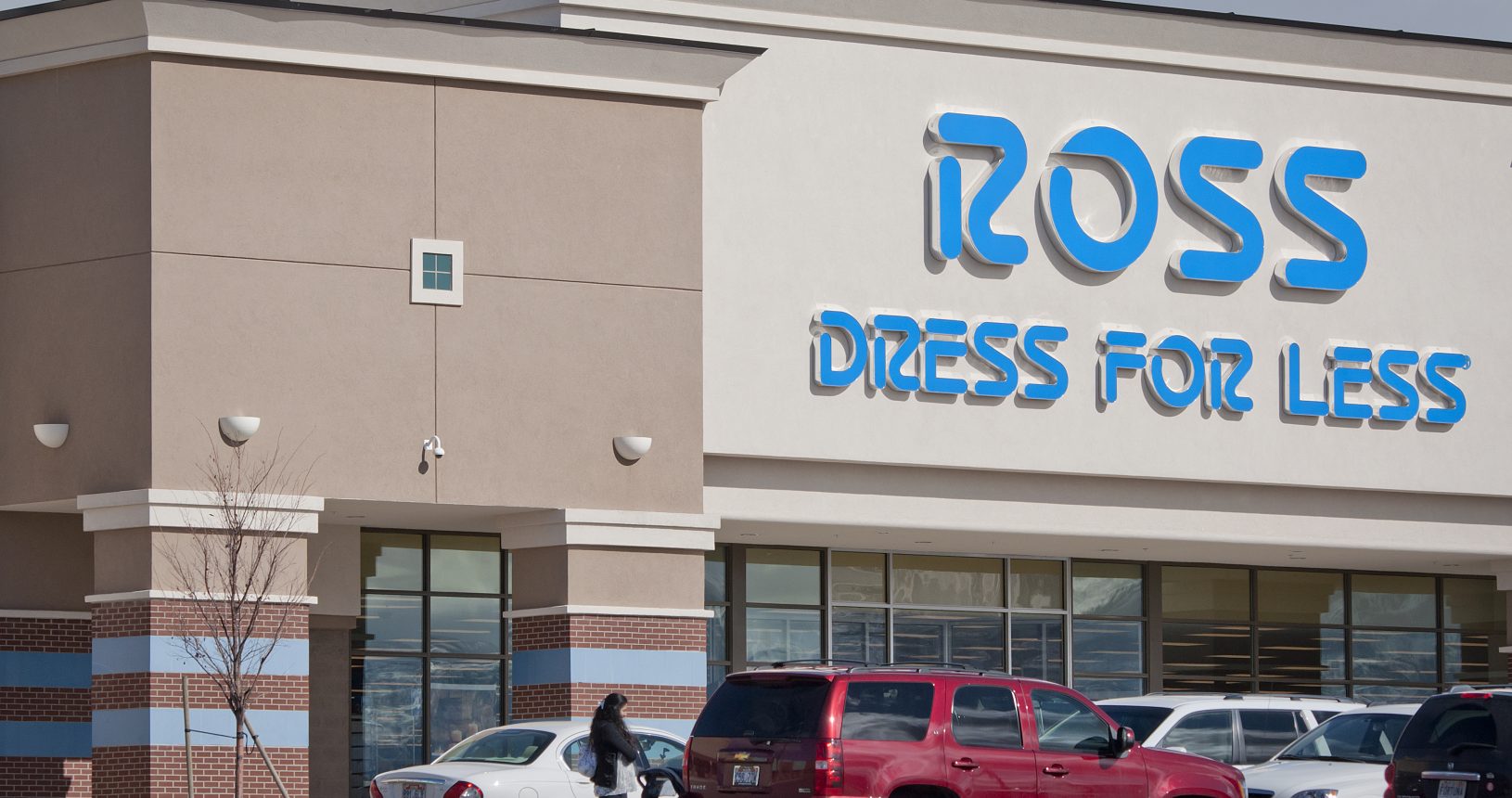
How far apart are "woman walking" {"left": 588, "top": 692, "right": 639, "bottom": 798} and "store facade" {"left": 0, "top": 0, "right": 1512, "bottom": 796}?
7868 mm

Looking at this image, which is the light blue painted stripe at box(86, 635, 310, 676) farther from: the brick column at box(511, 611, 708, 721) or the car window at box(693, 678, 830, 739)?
the car window at box(693, 678, 830, 739)

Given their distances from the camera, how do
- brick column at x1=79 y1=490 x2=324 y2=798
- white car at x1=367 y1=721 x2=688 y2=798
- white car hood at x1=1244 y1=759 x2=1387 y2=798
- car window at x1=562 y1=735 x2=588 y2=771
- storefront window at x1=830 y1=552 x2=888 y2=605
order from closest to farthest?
1. white car at x1=367 y1=721 x2=688 y2=798
2. white car hood at x1=1244 y1=759 x2=1387 y2=798
3. car window at x1=562 y1=735 x2=588 y2=771
4. brick column at x1=79 y1=490 x2=324 y2=798
5. storefront window at x1=830 y1=552 x2=888 y2=605

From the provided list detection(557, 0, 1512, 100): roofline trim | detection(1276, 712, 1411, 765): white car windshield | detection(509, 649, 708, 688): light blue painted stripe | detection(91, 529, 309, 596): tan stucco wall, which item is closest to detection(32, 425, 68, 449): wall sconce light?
detection(91, 529, 309, 596): tan stucco wall

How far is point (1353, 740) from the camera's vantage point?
69.8 feet

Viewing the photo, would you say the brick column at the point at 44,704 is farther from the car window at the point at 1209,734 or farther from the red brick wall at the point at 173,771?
the car window at the point at 1209,734

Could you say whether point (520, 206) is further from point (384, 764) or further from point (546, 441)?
point (384, 764)

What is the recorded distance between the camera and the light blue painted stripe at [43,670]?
2742 cm

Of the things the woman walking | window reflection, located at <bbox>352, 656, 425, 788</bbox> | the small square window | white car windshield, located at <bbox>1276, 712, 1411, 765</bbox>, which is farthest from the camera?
window reflection, located at <bbox>352, 656, 425, 788</bbox>

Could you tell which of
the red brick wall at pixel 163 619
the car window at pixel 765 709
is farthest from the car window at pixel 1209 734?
the red brick wall at pixel 163 619

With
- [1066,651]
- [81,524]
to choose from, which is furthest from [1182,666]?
[81,524]

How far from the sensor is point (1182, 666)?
35750mm

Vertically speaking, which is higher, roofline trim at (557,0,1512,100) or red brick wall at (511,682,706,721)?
roofline trim at (557,0,1512,100)

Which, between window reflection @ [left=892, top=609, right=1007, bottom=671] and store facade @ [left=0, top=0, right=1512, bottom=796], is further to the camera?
window reflection @ [left=892, top=609, right=1007, bottom=671]

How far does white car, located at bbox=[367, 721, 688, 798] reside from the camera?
19.7 m
